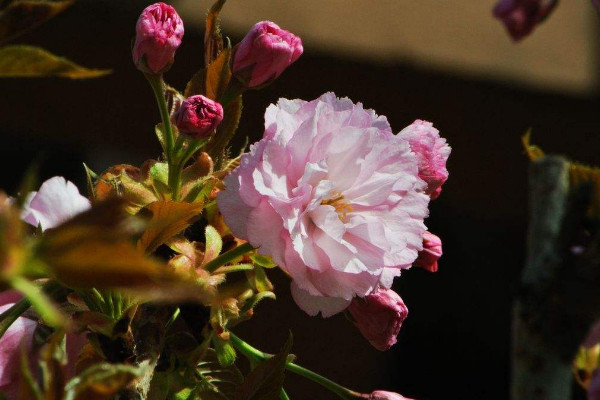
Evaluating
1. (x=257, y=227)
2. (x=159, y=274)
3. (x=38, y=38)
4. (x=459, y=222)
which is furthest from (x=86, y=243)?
(x=459, y=222)

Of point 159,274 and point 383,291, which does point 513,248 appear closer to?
point 383,291

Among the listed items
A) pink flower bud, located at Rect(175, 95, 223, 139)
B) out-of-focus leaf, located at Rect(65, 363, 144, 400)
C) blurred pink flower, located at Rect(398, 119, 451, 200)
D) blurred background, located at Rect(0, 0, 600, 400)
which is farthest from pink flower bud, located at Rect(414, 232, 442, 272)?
blurred background, located at Rect(0, 0, 600, 400)

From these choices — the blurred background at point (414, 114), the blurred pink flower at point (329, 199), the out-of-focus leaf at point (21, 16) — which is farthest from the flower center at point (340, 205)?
the blurred background at point (414, 114)

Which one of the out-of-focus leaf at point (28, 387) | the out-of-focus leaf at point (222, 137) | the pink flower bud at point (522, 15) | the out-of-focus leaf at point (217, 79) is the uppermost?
the pink flower bud at point (522, 15)

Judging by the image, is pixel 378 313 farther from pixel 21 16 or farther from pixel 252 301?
pixel 21 16

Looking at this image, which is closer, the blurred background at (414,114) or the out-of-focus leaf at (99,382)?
the out-of-focus leaf at (99,382)

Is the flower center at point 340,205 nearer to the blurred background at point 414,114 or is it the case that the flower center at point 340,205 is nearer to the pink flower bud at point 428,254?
the pink flower bud at point 428,254

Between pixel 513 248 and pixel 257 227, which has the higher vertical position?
pixel 257 227
